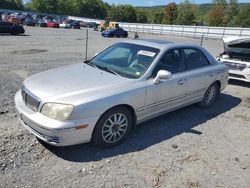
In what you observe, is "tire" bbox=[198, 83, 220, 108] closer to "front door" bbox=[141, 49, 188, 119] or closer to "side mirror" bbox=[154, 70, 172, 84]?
"front door" bbox=[141, 49, 188, 119]

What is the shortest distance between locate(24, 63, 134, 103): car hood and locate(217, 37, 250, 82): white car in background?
5.34 meters

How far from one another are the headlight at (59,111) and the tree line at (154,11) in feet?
201

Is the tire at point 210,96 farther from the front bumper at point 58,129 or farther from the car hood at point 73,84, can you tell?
the front bumper at point 58,129

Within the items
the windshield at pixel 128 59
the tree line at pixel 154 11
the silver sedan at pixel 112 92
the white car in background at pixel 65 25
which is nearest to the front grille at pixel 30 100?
the silver sedan at pixel 112 92

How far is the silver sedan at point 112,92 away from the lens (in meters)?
3.58

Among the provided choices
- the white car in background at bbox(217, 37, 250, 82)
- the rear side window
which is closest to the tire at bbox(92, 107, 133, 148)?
the rear side window

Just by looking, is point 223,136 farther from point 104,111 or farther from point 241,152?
point 104,111

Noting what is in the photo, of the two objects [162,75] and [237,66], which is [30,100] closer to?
[162,75]

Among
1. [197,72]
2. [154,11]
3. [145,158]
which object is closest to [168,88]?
[197,72]

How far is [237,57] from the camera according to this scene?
29.1ft

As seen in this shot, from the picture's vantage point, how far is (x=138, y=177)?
11.5 feet

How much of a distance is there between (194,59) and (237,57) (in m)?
3.99

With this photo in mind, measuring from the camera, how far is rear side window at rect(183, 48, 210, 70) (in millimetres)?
5340

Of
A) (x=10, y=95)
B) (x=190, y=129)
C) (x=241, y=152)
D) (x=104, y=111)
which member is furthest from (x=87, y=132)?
(x=10, y=95)
